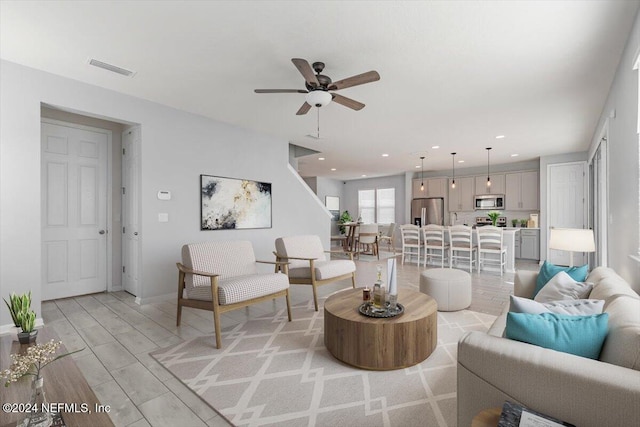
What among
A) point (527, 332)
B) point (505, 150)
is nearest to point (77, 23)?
point (527, 332)

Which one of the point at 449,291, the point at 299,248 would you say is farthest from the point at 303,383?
the point at 299,248

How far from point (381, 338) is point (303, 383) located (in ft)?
2.08

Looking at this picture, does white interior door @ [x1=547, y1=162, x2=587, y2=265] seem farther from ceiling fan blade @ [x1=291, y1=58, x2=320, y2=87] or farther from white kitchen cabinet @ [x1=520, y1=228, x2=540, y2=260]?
ceiling fan blade @ [x1=291, y1=58, x2=320, y2=87]

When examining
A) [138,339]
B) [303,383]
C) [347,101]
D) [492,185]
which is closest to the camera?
[303,383]

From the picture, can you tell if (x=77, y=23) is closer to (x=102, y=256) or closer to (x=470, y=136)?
(x=102, y=256)

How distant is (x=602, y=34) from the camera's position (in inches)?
95.5

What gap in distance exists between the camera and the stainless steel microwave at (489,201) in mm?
8289

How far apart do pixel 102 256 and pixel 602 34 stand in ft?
20.5

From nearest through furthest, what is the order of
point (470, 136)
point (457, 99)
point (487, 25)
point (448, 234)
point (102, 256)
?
point (487, 25) → point (457, 99) → point (102, 256) → point (470, 136) → point (448, 234)

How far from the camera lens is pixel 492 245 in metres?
5.91

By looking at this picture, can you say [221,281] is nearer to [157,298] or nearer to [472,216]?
[157,298]

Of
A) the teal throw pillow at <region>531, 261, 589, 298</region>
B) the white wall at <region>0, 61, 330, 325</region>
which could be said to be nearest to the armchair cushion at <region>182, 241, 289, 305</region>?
the white wall at <region>0, 61, 330, 325</region>

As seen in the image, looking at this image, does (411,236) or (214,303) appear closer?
(214,303)

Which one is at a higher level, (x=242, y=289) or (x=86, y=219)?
(x=86, y=219)
